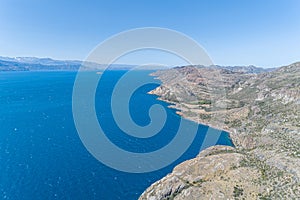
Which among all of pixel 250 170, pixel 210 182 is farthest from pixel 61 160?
pixel 250 170

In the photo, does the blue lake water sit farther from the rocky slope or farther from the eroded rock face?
the rocky slope

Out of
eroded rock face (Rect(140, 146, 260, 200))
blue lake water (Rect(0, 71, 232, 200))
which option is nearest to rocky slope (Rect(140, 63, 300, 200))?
eroded rock face (Rect(140, 146, 260, 200))

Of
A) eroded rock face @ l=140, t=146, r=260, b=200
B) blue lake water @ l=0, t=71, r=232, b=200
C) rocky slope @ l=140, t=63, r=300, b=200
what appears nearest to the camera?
rocky slope @ l=140, t=63, r=300, b=200

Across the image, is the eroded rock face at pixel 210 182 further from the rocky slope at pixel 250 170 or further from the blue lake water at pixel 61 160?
the blue lake water at pixel 61 160

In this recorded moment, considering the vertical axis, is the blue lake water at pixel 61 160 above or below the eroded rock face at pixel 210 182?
below

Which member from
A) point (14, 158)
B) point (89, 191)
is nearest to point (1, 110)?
point (14, 158)

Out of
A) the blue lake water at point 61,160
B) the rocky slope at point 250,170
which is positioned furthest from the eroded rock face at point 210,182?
the blue lake water at point 61,160

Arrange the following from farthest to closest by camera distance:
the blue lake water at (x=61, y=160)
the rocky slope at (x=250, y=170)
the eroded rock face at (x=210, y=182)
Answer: the blue lake water at (x=61, y=160) → the eroded rock face at (x=210, y=182) → the rocky slope at (x=250, y=170)

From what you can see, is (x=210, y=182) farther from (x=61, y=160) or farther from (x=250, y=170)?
(x=61, y=160)

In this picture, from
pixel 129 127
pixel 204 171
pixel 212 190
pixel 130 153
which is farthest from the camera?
pixel 129 127

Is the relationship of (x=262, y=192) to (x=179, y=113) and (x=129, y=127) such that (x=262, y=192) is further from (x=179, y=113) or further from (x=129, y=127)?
(x=179, y=113)

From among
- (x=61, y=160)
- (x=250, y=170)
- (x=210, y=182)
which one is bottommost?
(x=61, y=160)
